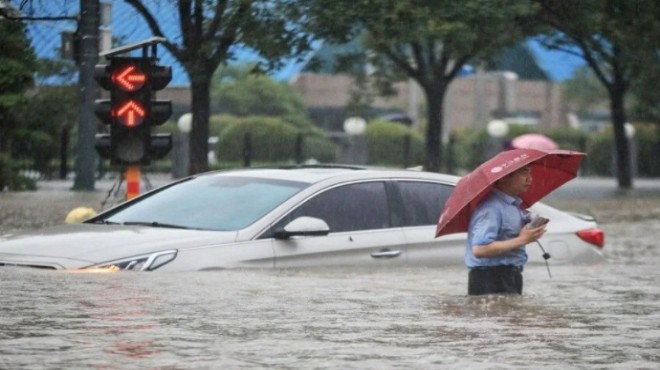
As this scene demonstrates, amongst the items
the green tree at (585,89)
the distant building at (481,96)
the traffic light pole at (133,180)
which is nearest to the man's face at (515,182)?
the traffic light pole at (133,180)

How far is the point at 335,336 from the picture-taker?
9.16 metres

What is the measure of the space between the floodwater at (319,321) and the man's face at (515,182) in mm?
728

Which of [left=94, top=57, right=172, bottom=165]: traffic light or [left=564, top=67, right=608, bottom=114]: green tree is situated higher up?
[left=564, top=67, right=608, bottom=114]: green tree

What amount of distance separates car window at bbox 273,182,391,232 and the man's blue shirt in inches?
77.2

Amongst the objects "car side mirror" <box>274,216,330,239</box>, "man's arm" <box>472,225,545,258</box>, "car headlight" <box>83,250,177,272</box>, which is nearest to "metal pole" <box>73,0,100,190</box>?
"car side mirror" <box>274,216,330,239</box>

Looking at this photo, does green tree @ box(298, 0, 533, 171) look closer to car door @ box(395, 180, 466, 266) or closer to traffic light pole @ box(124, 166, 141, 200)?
traffic light pole @ box(124, 166, 141, 200)

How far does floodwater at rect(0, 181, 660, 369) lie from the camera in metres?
8.14

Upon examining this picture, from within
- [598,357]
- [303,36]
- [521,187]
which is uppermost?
[303,36]

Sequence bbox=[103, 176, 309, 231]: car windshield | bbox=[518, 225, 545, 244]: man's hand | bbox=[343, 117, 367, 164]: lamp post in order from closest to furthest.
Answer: bbox=[518, 225, 545, 244]: man's hand
bbox=[103, 176, 309, 231]: car windshield
bbox=[343, 117, 367, 164]: lamp post

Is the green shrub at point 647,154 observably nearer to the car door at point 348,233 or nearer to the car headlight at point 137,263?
the car door at point 348,233

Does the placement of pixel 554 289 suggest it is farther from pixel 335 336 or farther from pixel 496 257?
pixel 335 336

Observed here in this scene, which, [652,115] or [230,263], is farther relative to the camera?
[652,115]

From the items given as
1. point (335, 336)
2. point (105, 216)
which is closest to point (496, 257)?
point (335, 336)

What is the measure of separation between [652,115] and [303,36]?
3341cm
